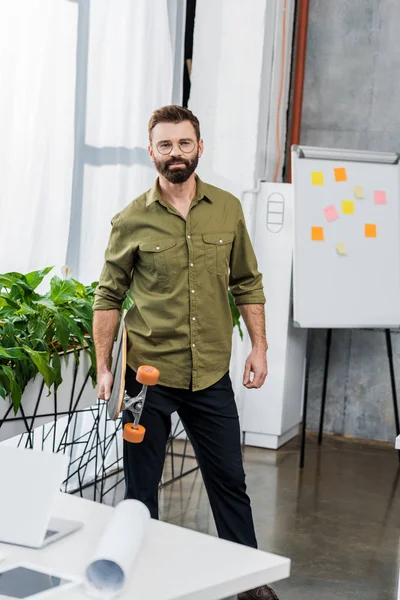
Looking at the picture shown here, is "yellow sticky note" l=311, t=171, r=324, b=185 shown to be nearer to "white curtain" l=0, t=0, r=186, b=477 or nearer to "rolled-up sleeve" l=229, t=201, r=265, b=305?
"white curtain" l=0, t=0, r=186, b=477

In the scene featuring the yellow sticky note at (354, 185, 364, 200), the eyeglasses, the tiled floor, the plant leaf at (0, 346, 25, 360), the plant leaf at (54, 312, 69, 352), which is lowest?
the tiled floor

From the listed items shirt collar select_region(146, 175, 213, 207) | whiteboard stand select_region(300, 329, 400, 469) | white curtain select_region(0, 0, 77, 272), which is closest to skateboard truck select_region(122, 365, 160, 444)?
shirt collar select_region(146, 175, 213, 207)

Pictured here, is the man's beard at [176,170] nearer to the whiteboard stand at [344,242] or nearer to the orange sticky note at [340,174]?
the whiteboard stand at [344,242]

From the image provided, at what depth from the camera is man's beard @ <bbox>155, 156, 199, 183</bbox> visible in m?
2.57

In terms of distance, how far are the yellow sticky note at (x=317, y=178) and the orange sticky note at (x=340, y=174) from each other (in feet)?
0.29

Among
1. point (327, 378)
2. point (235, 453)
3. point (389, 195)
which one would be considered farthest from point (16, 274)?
point (327, 378)

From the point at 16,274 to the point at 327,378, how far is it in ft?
9.25

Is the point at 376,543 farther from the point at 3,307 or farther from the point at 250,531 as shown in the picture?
the point at 3,307

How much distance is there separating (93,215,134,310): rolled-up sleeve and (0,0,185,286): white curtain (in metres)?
0.79

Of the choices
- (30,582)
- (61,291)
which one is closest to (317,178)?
(61,291)

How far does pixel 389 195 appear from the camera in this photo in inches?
191

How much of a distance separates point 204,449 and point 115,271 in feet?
1.99

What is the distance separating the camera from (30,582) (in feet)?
4.50

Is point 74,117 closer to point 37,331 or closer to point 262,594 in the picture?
point 37,331
